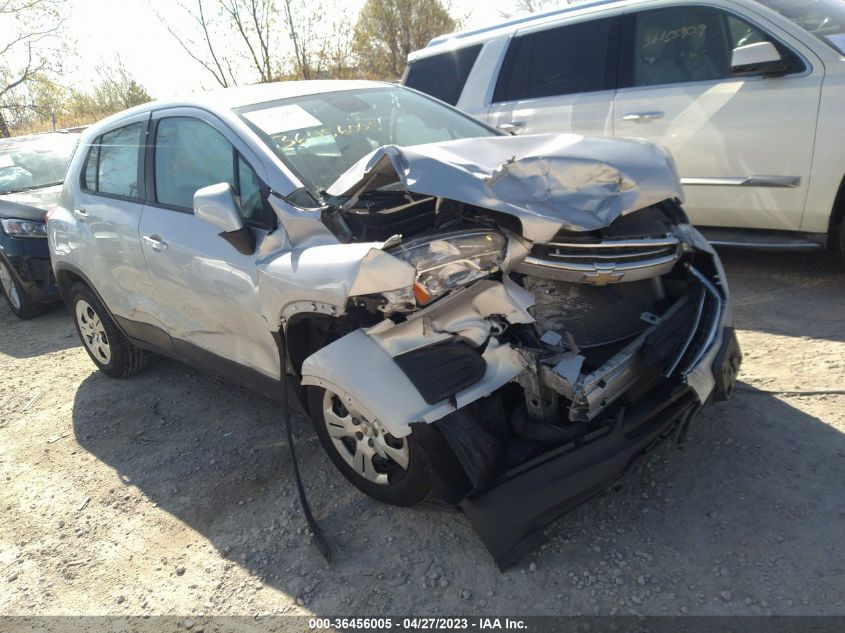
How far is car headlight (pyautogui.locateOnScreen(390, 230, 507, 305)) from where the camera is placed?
7.98 ft

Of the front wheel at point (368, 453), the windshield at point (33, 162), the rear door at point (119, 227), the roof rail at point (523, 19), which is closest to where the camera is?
the front wheel at point (368, 453)

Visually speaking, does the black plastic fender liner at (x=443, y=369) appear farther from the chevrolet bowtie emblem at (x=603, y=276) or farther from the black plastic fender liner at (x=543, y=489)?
the chevrolet bowtie emblem at (x=603, y=276)

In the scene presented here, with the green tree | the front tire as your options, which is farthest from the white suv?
the green tree

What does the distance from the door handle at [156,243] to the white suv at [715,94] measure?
3334 millimetres

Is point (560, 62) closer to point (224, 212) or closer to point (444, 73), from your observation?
point (444, 73)

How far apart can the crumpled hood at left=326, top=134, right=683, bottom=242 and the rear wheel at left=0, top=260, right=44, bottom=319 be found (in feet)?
17.5

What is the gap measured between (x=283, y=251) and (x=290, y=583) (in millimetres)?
1374

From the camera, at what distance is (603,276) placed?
2.60 metres

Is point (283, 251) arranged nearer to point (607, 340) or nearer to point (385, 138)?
point (385, 138)

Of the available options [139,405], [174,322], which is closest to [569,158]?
[174,322]

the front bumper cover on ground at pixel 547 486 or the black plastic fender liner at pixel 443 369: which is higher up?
the black plastic fender liner at pixel 443 369

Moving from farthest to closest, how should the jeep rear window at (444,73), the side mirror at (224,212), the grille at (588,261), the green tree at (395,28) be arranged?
1. the green tree at (395,28)
2. the jeep rear window at (444,73)
3. the side mirror at (224,212)
4. the grille at (588,261)

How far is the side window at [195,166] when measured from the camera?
318 cm

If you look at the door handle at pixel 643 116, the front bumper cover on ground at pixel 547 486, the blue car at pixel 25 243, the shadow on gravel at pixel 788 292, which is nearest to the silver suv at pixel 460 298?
the front bumper cover on ground at pixel 547 486
